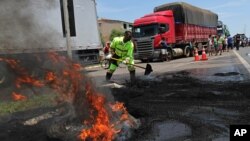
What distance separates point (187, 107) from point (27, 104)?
3.68 metres

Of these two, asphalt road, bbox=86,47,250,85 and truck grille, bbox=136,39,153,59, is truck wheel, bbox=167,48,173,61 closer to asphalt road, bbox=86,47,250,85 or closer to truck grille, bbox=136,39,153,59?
truck grille, bbox=136,39,153,59

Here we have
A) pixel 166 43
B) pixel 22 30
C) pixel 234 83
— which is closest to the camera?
pixel 22 30

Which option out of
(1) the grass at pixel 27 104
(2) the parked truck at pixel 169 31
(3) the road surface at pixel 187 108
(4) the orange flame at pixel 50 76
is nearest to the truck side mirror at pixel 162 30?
(2) the parked truck at pixel 169 31

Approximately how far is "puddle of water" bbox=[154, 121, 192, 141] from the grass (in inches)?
132

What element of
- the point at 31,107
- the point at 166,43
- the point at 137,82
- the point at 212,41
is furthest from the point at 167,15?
the point at 31,107

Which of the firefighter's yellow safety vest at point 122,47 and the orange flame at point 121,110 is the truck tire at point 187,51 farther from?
the orange flame at point 121,110

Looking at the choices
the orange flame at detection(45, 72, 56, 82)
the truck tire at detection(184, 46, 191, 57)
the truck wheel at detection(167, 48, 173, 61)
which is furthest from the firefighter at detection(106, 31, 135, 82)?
the truck tire at detection(184, 46, 191, 57)

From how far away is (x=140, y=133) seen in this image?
20.6ft

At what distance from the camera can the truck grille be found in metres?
30.4

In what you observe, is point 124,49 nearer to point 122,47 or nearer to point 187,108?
point 122,47

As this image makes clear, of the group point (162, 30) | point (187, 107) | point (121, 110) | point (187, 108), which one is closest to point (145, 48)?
point (162, 30)

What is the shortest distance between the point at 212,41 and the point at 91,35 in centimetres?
1906

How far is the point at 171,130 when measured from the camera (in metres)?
6.50

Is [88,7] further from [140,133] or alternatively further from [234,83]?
[140,133]
